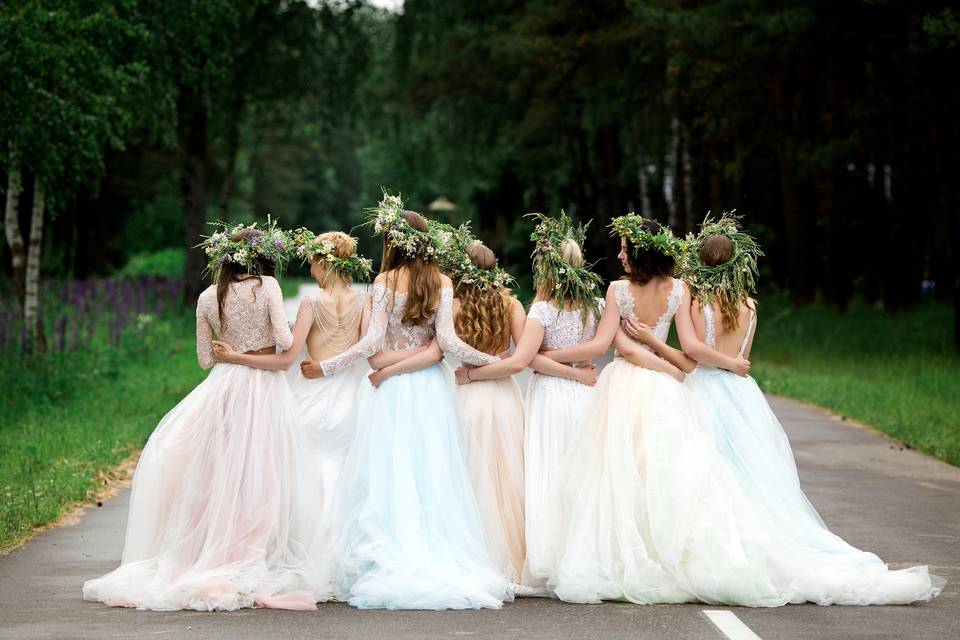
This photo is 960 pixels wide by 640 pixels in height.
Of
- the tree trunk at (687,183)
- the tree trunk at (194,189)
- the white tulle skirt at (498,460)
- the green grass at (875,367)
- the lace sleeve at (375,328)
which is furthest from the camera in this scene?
the tree trunk at (687,183)

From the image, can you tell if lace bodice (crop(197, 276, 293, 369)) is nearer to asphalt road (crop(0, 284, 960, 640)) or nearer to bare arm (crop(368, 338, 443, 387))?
bare arm (crop(368, 338, 443, 387))

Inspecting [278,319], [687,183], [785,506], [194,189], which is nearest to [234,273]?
Answer: [278,319]

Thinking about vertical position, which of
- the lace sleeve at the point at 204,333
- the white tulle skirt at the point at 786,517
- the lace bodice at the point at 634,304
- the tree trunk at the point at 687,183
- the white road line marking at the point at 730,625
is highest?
the tree trunk at the point at 687,183

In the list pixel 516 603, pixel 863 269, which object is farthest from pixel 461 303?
pixel 863 269

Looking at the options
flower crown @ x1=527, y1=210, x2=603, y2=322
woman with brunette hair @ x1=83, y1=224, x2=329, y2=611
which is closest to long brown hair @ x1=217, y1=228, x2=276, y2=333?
woman with brunette hair @ x1=83, y1=224, x2=329, y2=611

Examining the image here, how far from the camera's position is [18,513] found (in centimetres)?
1076

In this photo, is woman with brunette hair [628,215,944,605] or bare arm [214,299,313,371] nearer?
woman with brunette hair [628,215,944,605]

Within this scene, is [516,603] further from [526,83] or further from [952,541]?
[526,83]

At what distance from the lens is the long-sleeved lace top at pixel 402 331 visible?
28.5 ft

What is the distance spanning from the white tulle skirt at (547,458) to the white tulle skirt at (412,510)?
0.29 m

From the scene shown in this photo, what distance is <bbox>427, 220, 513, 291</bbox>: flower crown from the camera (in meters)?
8.78

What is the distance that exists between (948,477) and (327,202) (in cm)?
11311

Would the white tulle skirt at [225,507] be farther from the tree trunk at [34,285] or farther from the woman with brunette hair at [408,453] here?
the tree trunk at [34,285]

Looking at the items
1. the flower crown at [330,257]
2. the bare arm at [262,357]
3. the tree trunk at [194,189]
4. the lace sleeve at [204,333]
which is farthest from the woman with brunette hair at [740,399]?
the tree trunk at [194,189]
